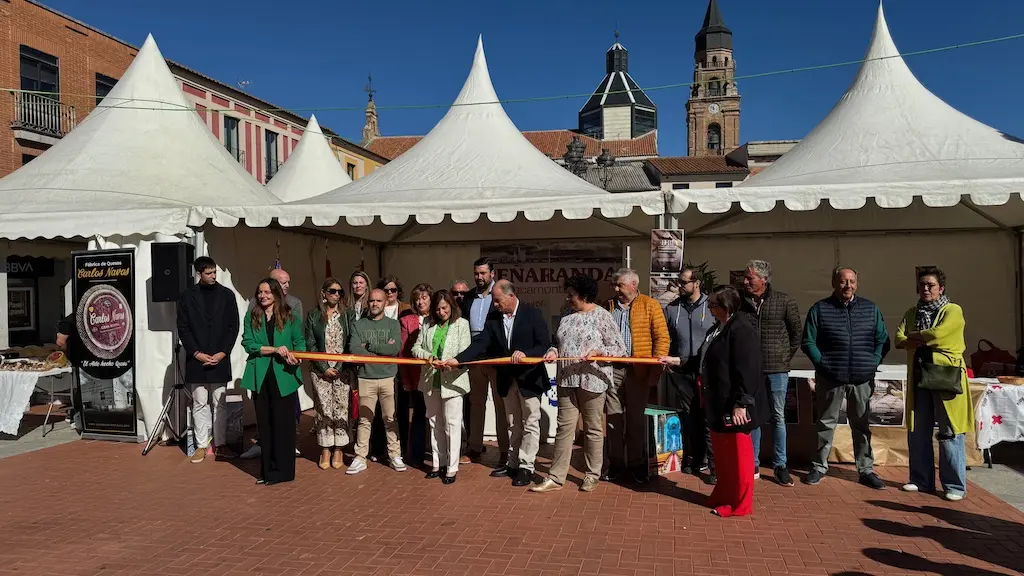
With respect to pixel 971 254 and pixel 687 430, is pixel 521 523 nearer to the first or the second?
pixel 687 430

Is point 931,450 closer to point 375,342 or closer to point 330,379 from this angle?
point 375,342

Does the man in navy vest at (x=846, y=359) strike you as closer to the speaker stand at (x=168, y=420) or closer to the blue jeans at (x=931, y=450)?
the blue jeans at (x=931, y=450)

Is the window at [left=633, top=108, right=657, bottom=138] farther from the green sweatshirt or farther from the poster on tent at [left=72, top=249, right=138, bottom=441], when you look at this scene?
the green sweatshirt

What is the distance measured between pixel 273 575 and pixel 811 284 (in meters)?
7.39

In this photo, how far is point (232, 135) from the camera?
27.0 m

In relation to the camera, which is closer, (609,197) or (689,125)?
(609,197)

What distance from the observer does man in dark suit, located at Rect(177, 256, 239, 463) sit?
5738 mm

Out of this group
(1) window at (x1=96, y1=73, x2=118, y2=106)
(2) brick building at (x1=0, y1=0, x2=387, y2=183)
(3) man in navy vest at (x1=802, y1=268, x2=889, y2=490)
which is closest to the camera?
(3) man in navy vest at (x1=802, y1=268, x2=889, y2=490)

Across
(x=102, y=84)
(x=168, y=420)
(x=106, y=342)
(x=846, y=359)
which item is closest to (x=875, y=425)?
(x=846, y=359)

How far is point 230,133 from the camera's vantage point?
26875 millimetres

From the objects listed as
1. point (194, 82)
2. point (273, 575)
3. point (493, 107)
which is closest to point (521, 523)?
point (273, 575)

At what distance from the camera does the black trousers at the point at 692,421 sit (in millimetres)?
5314

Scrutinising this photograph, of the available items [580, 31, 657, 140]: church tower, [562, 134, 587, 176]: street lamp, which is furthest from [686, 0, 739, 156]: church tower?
[562, 134, 587, 176]: street lamp

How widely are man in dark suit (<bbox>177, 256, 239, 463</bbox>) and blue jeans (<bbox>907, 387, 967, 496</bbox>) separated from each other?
5.53m
